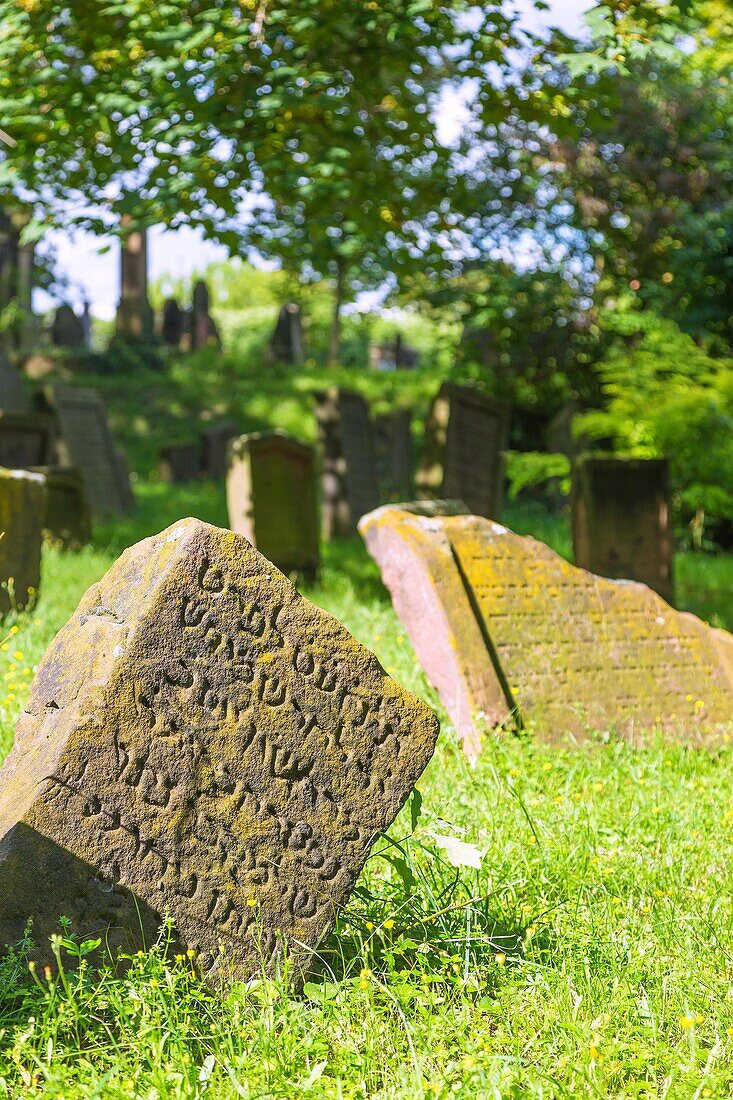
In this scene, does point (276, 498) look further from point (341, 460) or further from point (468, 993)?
point (468, 993)

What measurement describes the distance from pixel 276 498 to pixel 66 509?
2.51 m

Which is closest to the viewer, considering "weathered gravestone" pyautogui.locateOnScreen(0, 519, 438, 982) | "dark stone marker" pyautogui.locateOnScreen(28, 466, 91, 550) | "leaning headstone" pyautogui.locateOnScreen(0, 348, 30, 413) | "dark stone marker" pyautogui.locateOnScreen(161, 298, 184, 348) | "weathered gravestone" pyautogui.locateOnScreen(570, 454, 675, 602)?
"weathered gravestone" pyautogui.locateOnScreen(0, 519, 438, 982)

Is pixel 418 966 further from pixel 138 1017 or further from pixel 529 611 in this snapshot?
pixel 529 611

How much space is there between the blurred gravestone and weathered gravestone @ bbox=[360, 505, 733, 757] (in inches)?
805

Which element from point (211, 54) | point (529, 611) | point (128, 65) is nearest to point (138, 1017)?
point (529, 611)

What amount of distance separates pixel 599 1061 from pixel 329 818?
93 centimetres

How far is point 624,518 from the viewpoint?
8.57m

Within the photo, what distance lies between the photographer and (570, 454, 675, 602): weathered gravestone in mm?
8516

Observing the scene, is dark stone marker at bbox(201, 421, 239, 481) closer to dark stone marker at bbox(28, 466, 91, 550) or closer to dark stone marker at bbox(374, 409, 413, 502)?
dark stone marker at bbox(374, 409, 413, 502)

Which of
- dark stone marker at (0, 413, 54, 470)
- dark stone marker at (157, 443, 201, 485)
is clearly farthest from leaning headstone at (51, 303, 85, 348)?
dark stone marker at (0, 413, 54, 470)

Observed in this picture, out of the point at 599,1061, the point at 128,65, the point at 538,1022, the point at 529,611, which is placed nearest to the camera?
the point at 599,1061

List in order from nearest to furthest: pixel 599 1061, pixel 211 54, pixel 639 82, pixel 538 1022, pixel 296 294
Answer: pixel 599 1061 → pixel 538 1022 → pixel 211 54 → pixel 639 82 → pixel 296 294

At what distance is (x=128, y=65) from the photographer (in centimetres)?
916

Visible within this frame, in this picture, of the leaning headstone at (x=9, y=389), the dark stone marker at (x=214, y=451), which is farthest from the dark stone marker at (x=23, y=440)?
the dark stone marker at (x=214, y=451)
